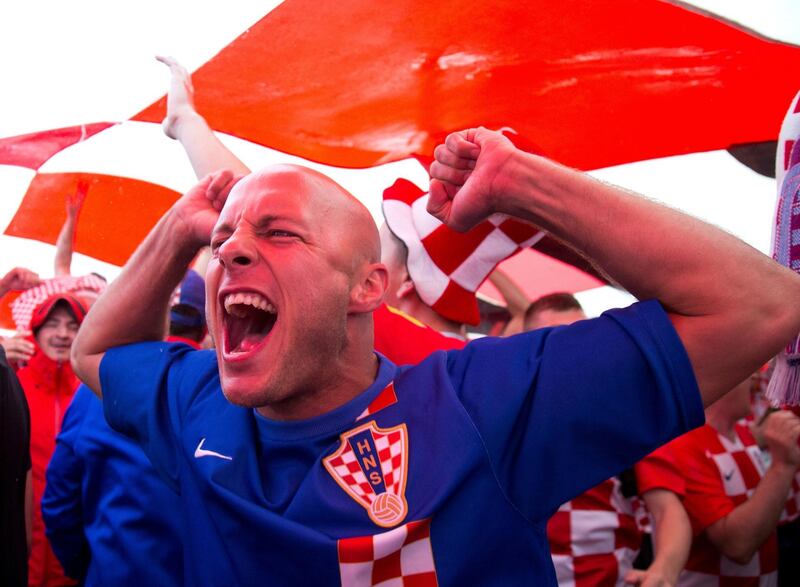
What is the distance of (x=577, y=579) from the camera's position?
97.0 inches

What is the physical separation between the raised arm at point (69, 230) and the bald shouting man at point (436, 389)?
202 cm

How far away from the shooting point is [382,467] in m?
1.37

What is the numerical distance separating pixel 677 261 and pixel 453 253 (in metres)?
1.12

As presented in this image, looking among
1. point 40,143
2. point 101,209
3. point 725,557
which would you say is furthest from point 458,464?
point 101,209

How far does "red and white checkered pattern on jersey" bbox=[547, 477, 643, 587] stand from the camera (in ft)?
8.05

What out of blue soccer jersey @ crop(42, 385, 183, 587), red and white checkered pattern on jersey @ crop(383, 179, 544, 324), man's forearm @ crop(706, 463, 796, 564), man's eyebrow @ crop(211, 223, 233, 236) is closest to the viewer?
man's eyebrow @ crop(211, 223, 233, 236)

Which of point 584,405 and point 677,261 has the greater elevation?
point 677,261

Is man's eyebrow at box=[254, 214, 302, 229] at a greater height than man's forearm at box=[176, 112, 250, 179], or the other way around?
man's eyebrow at box=[254, 214, 302, 229]

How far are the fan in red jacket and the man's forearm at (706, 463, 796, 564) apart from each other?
268 centimetres

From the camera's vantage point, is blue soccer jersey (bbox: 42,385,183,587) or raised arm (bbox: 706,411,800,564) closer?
blue soccer jersey (bbox: 42,385,183,587)

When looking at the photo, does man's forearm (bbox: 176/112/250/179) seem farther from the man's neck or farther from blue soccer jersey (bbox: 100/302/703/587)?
the man's neck

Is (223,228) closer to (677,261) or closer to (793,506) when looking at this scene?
(677,261)

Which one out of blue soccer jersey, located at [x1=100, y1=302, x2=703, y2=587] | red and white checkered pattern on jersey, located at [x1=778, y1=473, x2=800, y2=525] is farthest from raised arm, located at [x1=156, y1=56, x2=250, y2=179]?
red and white checkered pattern on jersey, located at [x1=778, y1=473, x2=800, y2=525]

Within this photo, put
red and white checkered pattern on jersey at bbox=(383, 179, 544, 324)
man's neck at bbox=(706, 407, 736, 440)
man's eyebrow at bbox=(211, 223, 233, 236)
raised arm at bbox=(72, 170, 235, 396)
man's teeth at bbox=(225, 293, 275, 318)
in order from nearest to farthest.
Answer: man's teeth at bbox=(225, 293, 275, 318), man's eyebrow at bbox=(211, 223, 233, 236), raised arm at bbox=(72, 170, 235, 396), red and white checkered pattern on jersey at bbox=(383, 179, 544, 324), man's neck at bbox=(706, 407, 736, 440)
